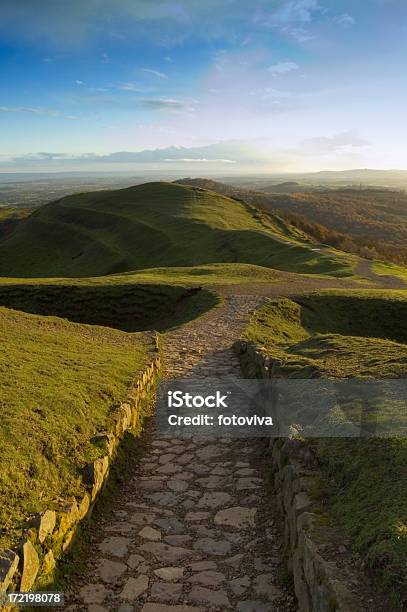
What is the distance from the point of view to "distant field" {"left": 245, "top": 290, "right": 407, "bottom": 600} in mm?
5418

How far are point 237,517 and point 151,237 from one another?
56091 mm

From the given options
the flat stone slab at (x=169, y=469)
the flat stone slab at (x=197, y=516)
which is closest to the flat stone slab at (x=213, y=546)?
the flat stone slab at (x=197, y=516)

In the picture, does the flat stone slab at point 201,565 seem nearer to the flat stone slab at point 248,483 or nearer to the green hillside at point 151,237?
the flat stone slab at point 248,483

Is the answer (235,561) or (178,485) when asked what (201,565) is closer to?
(235,561)

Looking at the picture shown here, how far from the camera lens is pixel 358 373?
11234mm

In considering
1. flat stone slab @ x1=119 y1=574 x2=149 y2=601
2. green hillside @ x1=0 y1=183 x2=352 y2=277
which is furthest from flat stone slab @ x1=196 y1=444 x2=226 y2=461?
green hillside @ x1=0 y1=183 x2=352 y2=277

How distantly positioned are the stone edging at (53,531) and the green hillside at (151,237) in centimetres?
3057

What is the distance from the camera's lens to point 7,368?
10.8 m

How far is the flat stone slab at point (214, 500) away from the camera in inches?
335

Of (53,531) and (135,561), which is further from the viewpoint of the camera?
(135,561)

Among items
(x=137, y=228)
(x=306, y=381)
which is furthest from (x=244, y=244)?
(x=306, y=381)

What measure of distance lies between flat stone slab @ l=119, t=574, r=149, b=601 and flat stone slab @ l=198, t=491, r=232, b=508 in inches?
82.6

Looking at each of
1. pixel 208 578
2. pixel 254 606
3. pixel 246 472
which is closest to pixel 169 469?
pixel 246 472

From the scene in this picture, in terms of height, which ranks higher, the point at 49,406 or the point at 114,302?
the point at 49,406
